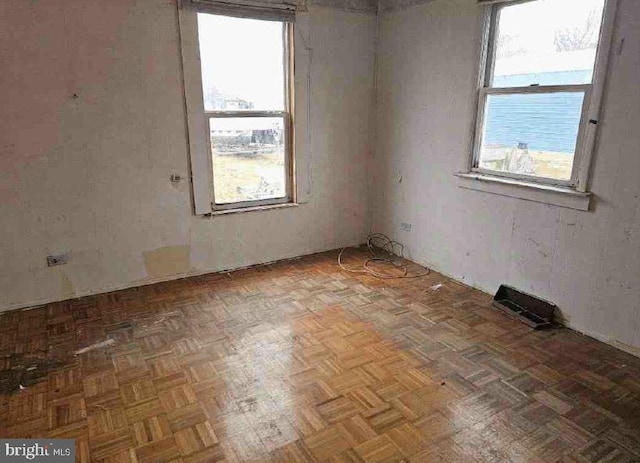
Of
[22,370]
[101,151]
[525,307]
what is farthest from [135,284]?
[525,307]

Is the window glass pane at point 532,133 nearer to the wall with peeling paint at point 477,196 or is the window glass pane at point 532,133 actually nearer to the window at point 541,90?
the window at point 541,90

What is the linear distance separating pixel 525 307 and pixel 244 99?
2744mm

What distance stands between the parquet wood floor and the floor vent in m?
0.09

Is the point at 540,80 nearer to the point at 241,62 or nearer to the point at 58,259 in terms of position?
the point at 241,62

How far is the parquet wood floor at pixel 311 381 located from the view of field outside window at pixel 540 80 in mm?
1135

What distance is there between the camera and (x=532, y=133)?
2996 millimetres

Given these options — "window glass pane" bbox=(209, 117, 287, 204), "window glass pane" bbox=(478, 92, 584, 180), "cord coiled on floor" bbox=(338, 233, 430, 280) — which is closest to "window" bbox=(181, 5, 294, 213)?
"window glass pane" bbox=(209, 117, 287, 204)

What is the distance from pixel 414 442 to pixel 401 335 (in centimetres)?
94

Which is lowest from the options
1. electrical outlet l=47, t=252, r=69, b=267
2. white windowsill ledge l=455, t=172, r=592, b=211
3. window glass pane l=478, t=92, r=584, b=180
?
electrical outlet l=47, t=252, r=69, b=267

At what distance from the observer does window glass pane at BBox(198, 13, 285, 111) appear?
3.41 m

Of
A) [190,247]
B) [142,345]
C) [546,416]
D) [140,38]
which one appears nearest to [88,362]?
[142,345]

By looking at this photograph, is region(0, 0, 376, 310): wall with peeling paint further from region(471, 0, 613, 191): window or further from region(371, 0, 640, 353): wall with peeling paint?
region(471, 0, 613, 191): window

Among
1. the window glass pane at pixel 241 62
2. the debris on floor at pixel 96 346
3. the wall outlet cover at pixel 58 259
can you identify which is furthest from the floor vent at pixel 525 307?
the wall outlet cover at pixel 58 259

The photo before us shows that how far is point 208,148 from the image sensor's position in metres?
3.55
